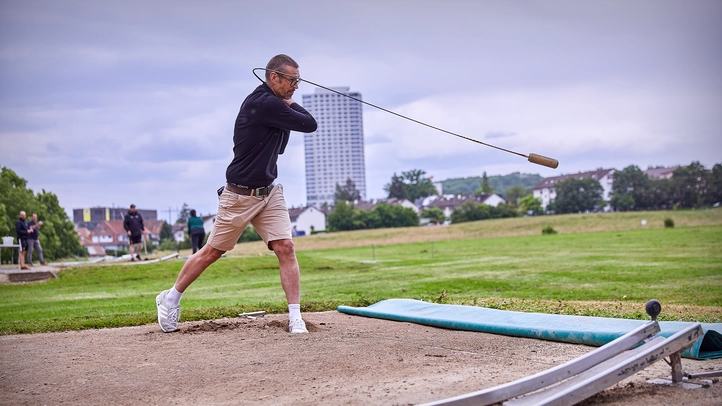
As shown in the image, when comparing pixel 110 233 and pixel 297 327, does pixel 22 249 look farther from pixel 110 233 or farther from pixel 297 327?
pixel 110 233

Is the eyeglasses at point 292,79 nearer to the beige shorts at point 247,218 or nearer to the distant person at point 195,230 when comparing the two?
the beige shorts at point 247,218

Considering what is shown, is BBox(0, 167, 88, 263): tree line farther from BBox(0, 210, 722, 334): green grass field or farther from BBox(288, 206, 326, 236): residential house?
BBox(288, 206, 326, 236): residential house

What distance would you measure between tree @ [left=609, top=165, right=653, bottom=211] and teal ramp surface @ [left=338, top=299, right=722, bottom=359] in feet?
379

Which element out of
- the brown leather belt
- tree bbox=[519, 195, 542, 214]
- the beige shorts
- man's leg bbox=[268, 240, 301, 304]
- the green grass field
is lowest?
the green grass field

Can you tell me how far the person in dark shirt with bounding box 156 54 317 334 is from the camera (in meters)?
6.60

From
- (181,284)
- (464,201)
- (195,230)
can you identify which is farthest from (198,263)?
(464,201)

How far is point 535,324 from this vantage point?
20.4 feet

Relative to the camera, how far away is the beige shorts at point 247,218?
6.80m

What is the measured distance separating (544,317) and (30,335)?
534 cm

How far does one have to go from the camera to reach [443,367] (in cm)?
488

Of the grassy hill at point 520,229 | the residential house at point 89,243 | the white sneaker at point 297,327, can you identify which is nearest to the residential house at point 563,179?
the grassy hill at point 520,229

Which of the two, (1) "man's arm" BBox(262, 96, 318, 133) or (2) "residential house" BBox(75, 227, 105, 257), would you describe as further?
(2) "residential house" BBox(75, 227, 105, 257)

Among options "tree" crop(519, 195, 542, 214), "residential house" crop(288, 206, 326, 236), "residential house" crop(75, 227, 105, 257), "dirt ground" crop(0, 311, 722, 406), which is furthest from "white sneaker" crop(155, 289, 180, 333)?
"residential house" crop(288, 206, 326, 236)

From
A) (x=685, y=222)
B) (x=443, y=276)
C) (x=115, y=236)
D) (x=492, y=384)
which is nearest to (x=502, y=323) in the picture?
(x=492, y=384)
